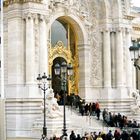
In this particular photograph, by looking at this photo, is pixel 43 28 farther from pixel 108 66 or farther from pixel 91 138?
pixel 91 138

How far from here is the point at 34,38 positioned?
1367 inches

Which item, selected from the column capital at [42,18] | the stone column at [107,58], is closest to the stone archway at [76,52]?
the stone column at [107,58]

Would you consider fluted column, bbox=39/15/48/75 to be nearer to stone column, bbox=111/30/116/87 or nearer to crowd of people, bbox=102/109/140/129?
crowd of people, bbox=102/109/140/129

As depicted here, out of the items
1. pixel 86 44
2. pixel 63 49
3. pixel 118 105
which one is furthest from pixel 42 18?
pixel 118 105

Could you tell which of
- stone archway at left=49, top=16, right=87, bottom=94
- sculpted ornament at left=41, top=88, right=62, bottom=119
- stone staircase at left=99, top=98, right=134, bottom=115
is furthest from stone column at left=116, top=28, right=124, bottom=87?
sculpted ornament at left=41, top=88, right=62, bottom=119

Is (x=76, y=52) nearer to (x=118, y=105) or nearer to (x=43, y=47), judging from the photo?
(x=118, y=105)

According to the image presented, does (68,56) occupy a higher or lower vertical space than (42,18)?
lower

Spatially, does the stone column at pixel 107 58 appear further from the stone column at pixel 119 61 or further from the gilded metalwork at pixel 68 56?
the gilded metalwork at pixel 68 56

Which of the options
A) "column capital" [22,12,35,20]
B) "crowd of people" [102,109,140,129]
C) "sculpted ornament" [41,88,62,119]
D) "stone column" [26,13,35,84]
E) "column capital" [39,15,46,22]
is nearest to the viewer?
"sculpted ornament" [41,88,62,119]

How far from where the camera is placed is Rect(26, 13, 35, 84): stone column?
112ft

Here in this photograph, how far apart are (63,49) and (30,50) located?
6518mm

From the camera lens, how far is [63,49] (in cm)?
4044

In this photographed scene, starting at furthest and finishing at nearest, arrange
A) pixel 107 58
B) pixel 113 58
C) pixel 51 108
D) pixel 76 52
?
1. pixel 76 52
2. pixel 113 58
3. pixel 107 58
4. pixel 51 108

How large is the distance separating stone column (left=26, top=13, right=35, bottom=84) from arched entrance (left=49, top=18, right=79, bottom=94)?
173 inches
